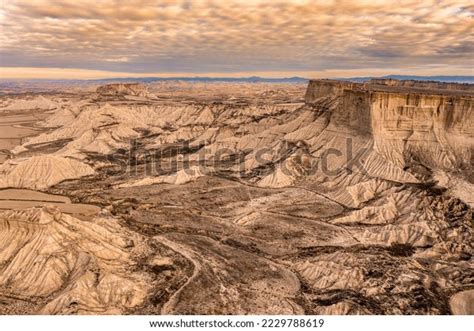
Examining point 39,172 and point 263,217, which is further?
point 39,172

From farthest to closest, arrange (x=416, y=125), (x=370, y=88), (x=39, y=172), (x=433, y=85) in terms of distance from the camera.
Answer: (x=433, y=85), (x=370, y=88), (x=416, y=125), (x=39, y=172)

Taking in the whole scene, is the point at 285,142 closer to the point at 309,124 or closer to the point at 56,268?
the point at 309,124

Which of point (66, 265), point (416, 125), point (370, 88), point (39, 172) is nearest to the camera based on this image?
point (66, 265)

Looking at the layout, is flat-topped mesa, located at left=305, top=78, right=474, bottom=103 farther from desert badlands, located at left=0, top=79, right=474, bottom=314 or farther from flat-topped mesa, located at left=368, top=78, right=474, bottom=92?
desert badlands, located at left=0, top=79, right=474, bottom=314

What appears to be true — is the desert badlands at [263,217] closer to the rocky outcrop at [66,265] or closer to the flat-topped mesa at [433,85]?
the rocky outcrop at [66,265]

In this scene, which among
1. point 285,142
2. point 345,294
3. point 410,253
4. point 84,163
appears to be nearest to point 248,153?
point 285,142

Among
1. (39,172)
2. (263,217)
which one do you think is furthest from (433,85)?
(39,172)

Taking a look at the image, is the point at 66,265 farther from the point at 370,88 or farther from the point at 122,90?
the point at 122,90

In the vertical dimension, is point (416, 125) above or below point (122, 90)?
below

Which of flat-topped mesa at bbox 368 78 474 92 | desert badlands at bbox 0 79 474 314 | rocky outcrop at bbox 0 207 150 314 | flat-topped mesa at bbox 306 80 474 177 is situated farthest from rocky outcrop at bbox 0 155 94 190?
flat-topped mesa at bbox 368 78 474 92
